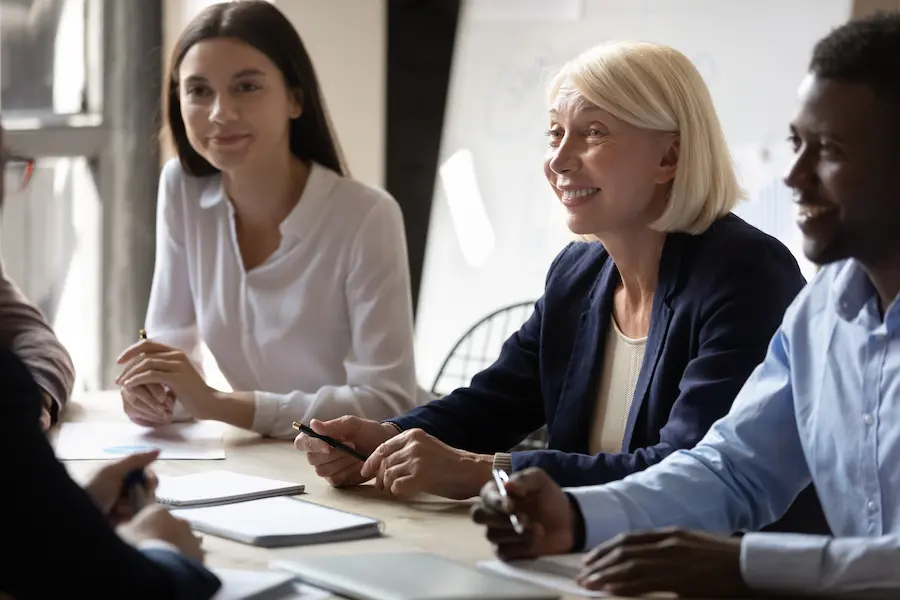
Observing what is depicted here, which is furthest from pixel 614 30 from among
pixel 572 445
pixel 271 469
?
pixel 271 469

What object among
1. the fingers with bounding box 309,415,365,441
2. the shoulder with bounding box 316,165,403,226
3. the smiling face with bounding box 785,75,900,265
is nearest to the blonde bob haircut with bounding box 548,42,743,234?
the smiling face with bounding box 785,75,900,265

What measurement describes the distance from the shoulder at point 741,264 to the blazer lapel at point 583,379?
0.19 meters

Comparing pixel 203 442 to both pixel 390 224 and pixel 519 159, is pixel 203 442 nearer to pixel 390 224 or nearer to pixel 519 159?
pixel 390 224

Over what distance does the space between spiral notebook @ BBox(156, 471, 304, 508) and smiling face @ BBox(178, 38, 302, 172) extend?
36.2 inches

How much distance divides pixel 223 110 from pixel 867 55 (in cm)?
151

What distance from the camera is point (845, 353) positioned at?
157cm

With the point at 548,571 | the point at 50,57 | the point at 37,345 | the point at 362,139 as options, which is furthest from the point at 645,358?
the point at 50,57

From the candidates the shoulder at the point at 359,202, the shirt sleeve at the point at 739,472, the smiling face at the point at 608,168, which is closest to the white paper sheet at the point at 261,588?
the shirt sleeve at the point at 739,472

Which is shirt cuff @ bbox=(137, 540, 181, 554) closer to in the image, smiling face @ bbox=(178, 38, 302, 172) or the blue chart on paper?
the blue chart on paper

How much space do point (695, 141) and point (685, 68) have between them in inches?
4.9

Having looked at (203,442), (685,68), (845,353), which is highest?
(685,68)

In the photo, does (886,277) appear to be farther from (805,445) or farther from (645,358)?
(645,358)

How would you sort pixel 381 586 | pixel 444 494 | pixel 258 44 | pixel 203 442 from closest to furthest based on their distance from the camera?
1. pixel 381 586
2. pixel 444 494
3. pixel 203 442
4. pixel 258 44

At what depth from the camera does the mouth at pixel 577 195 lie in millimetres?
2062
